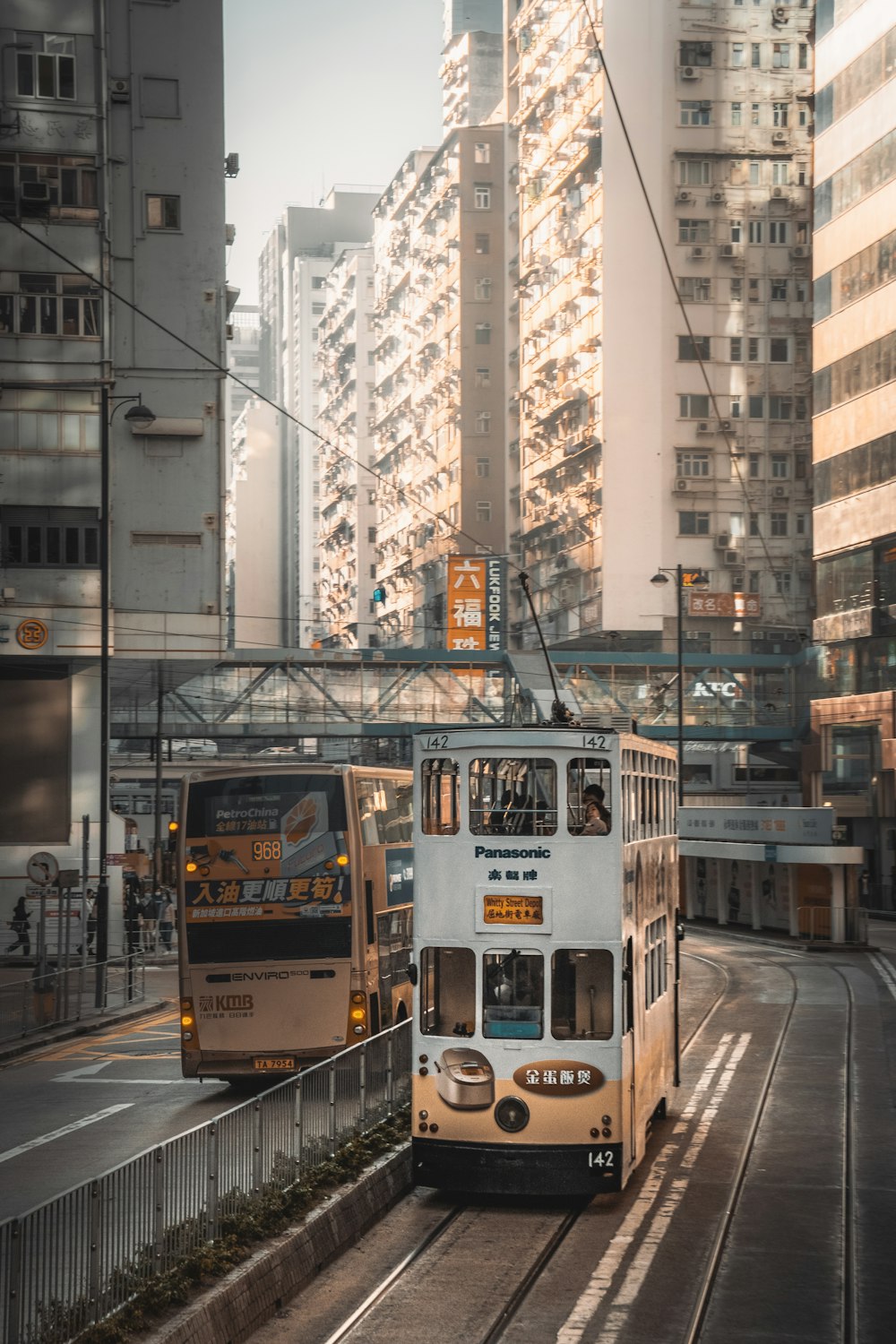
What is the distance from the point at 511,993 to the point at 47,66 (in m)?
40.1

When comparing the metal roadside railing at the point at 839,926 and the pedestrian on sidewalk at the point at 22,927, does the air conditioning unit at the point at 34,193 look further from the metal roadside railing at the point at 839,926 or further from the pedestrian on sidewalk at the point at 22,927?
the metal roadside railing at the point at 839,926

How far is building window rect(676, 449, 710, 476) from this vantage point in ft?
273

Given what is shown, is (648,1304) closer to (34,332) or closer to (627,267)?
(34,332)

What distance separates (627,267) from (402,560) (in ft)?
132

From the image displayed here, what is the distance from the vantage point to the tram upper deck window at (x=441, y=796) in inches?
547


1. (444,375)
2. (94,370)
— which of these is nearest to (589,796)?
(94,370)

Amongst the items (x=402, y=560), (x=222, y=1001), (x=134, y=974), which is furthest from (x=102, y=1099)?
(x=402, y=560)

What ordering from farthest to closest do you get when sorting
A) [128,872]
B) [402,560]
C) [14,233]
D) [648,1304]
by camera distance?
[402,560] < [128,872] < [14,233] < [648,1304]

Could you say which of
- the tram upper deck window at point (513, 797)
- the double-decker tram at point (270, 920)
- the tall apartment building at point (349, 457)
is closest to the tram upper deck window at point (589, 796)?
the tram upper deck window at point (513, 797)

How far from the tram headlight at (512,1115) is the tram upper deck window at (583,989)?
1.92ft

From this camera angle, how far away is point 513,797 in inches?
542

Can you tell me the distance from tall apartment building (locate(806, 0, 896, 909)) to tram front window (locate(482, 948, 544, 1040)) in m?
47.1

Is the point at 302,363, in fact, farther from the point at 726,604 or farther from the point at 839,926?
the point at 839,926

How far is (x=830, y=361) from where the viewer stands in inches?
2557
